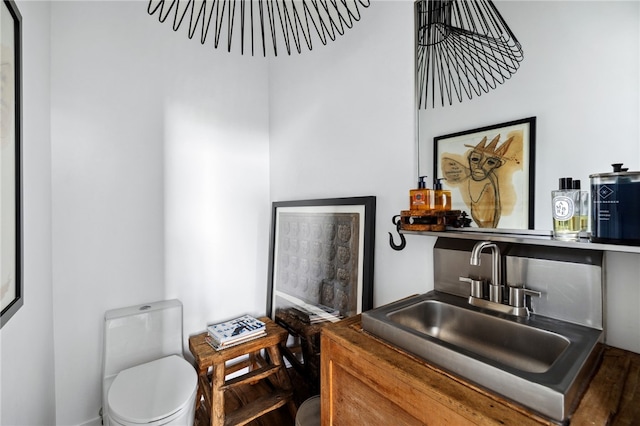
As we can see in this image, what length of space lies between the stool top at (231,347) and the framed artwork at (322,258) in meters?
0.18

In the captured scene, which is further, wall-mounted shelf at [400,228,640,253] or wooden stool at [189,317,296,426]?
wooden stool at [189,317,296,426]

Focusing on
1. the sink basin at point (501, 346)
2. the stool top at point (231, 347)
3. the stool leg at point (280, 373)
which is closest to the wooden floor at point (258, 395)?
the stool leg at point (280, 373)

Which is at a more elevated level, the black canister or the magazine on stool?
the black canister

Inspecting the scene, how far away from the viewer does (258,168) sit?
2262mm

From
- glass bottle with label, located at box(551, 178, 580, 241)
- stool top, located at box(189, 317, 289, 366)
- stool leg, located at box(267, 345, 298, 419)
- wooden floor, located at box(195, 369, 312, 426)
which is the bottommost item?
wooden floor, located at box(195, 369, 312, 426)

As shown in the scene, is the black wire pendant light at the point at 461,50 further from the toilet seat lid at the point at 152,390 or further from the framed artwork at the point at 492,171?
the toilet seat lid at the point at 152,390

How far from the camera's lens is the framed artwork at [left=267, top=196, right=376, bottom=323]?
1483 mm

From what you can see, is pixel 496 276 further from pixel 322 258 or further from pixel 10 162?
pixel 10 162

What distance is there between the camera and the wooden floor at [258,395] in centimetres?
174

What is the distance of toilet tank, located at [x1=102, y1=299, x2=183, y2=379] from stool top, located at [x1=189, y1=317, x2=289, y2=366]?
0.14m

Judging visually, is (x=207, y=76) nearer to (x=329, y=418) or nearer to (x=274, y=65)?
(x=274, y=65)

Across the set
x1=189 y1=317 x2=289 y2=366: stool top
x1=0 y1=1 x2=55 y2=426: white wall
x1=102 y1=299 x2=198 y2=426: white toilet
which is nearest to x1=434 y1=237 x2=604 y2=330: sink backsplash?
x1=189 y1=317 x2=289 y2=366: stool top

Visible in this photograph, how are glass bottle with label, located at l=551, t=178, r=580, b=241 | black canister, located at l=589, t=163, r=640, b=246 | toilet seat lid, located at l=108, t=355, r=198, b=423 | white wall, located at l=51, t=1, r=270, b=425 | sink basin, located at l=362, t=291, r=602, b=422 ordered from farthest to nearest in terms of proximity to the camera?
white wall, located at l=51, t=1, r=270, b=425 → toilet seat lid, located at l=108, t=355, r=198, b=423 → glass bottle with label, located at l=551, t=178, r=580, b=241 → black canister, located at l=589, t=163, r=640, b=246 → sink basin, located at l=362, t=291, r=602, b=422

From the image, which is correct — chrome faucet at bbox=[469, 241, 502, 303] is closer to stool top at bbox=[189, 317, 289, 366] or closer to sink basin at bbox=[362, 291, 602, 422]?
sink basin at bbox=[362, 291, 602, 422]
